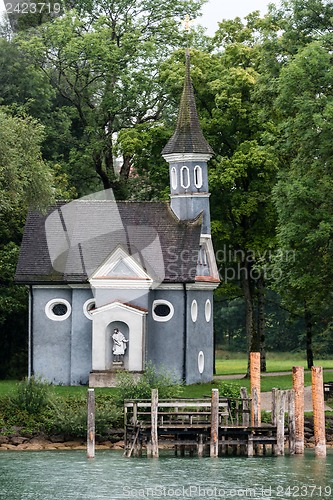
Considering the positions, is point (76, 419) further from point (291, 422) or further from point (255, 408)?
point (291, 422)

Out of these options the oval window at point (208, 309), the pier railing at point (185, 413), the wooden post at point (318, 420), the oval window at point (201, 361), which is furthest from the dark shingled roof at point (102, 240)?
the wooden post at point (318, 420)

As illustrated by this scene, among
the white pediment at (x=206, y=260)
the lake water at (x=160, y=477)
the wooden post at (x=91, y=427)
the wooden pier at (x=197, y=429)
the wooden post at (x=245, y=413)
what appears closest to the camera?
the lake water at (x=160, y=477)

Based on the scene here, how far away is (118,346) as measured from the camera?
198 ft

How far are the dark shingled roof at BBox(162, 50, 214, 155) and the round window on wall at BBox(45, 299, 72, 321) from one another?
8434mm

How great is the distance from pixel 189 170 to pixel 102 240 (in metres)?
5.17

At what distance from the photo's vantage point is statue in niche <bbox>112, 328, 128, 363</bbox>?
6016 centimetres

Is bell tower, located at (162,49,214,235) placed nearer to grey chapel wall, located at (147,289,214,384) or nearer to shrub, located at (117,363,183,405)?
grey chapel wall, located at (147,289,214,384)

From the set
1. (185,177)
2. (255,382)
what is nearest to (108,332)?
(185,177)

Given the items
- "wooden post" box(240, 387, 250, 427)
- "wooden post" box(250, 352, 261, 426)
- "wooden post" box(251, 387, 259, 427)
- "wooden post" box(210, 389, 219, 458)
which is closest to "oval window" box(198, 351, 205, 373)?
"wooden post" box(250, 352, 261, 426)

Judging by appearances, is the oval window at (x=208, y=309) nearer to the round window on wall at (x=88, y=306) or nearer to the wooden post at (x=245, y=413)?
the round window on wall at (x=88, y=306)

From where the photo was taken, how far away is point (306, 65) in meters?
58.2

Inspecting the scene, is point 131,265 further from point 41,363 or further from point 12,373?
point 12,373

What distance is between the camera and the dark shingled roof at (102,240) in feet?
205

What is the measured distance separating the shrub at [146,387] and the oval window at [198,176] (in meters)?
13.2
